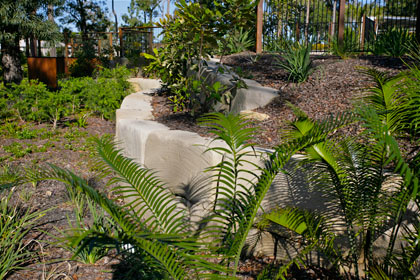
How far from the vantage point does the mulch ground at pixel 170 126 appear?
9.00 ft

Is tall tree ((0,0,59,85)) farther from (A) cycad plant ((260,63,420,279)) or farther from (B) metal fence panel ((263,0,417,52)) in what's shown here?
(A) cycad plant ((260,63,420,279))

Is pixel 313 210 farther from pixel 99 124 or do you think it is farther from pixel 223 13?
pixel 99 124

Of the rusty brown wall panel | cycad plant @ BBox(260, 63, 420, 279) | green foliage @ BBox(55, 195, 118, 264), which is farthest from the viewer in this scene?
the rusty brown wall panel

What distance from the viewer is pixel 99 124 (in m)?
6.97

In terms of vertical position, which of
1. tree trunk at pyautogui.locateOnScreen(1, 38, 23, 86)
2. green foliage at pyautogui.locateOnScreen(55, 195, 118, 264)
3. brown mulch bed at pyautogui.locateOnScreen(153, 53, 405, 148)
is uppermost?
tree trunk at pyautogui.locateOnScreen(1, 38, 23, 86)

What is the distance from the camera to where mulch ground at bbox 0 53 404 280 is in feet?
9.00

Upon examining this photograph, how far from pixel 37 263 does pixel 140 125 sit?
1599 millimetres

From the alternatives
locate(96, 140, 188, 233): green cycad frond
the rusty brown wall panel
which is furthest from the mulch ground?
the rusty brown wall panel

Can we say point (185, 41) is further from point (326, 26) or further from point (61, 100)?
point (326, 26)

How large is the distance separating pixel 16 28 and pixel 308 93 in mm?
9973

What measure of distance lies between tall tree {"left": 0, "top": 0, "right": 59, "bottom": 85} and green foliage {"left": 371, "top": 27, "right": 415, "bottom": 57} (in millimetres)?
9130

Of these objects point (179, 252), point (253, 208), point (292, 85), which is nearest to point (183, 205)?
point (253, 208)

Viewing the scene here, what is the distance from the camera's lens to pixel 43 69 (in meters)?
Answer: 9.65

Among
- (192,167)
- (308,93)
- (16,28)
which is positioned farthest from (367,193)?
(16,28)
